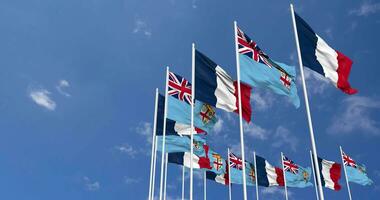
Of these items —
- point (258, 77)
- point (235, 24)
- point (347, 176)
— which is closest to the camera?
point (258, 77)

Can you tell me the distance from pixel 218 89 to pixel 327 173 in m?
23.2

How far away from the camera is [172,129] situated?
23.4 meters

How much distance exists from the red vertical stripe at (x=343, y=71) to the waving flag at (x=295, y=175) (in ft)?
71.6

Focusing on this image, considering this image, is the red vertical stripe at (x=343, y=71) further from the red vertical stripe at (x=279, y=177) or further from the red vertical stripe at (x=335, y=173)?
the red vertical stripe at (x=335, y=173)

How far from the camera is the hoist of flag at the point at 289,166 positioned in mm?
36784

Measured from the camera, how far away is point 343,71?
16219mm

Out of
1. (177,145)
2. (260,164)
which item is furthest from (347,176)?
(177,145)

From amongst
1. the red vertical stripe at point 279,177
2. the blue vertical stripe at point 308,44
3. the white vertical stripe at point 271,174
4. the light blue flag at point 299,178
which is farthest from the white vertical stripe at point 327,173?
the blue vertical stripe at point 308,44

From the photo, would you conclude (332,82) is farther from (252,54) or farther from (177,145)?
(177,145)

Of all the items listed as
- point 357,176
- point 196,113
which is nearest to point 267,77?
point 196,113

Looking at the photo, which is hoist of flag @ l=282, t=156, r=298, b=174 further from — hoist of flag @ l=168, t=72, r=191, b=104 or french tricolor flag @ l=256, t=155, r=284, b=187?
hoist of flag @ l=168, t=72, r=191, b=104

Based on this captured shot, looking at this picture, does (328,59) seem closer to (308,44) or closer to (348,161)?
(308,44)

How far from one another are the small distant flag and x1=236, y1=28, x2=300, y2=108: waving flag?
21881 millimetres

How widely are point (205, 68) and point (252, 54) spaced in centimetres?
249
